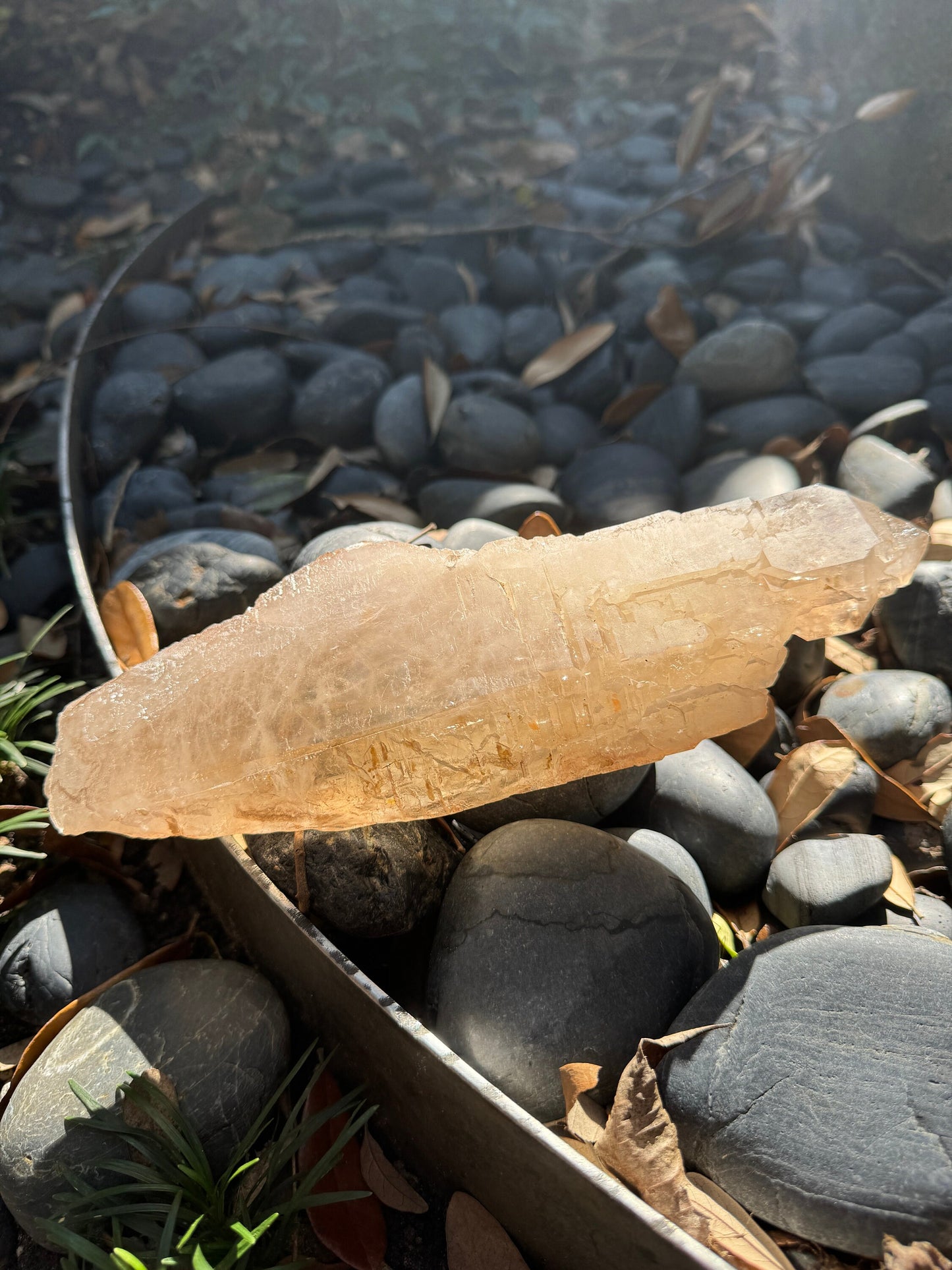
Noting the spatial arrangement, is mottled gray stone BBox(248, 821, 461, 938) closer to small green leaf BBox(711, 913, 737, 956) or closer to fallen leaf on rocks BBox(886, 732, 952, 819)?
small green leaf BBox(711, 913, 737, 956)

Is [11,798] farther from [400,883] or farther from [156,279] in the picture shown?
[156,279]

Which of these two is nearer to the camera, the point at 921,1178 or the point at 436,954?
the point at 921,1178

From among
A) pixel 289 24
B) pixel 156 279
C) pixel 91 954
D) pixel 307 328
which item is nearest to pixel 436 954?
pixel 91 954

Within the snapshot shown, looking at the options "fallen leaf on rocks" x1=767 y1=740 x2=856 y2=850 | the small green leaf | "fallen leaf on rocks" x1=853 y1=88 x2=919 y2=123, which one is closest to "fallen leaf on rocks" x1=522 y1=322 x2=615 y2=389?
"fallen leaf on rocks" x1=853 y1=88 x2=919 y2=123

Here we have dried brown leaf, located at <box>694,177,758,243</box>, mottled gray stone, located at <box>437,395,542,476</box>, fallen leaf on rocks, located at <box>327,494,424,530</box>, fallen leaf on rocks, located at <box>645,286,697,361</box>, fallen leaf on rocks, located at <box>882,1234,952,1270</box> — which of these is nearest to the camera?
fallen leaf on rocks, located at <box>882,1234,952,1270</box>

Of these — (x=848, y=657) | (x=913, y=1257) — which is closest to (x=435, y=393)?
(x=848, y=657)

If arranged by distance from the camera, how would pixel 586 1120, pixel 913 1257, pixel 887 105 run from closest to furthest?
1. pixel 913 1257
2. pixel 586 1120
3. pixel 887 105

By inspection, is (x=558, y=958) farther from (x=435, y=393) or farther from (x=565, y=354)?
(x=565, y=354)
